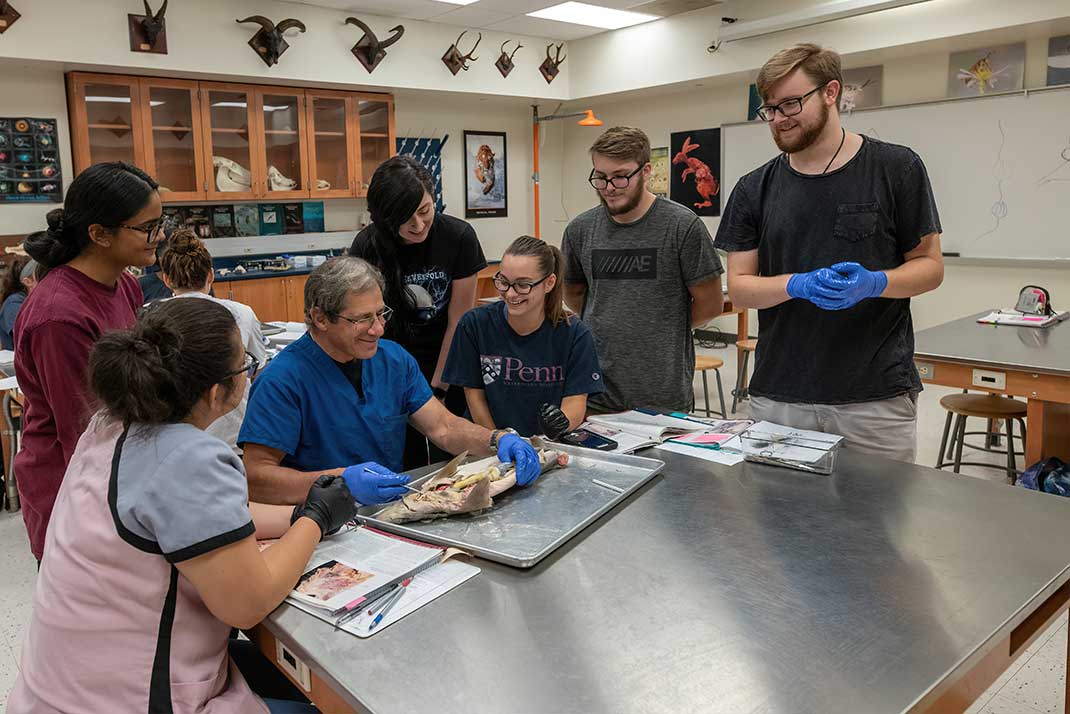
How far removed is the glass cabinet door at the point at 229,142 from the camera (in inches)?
213

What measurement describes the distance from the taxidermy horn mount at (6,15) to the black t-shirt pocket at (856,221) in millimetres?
4688

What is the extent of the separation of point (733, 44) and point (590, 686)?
221 inches

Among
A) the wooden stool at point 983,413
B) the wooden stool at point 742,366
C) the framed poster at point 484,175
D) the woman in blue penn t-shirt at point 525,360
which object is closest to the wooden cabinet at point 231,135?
the framed poster at point 484,175

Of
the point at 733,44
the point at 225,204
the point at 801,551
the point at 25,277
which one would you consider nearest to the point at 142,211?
the point at 801,551

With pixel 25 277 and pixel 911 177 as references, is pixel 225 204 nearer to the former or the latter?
pixel 25 277

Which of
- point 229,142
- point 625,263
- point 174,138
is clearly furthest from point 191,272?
point 229,142

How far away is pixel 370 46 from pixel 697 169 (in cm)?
281

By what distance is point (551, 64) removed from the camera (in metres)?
6.82

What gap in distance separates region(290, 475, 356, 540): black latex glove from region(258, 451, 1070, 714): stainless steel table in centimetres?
17

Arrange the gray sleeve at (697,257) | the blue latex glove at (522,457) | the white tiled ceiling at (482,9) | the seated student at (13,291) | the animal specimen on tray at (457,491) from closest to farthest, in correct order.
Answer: the animal specimen on tray at (457,491) < the blue latex glove at (522,457) < the gray sleeve at (697,257) < the seated student at (13,291) < the white tiled ceiling at (482,9)

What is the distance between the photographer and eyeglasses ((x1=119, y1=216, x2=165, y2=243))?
1.68m

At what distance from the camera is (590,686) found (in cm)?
97

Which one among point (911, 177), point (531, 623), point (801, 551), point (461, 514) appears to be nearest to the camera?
point (531, 623)

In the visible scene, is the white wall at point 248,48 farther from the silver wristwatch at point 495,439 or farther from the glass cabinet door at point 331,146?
the silver wristwatch at point 495,439
